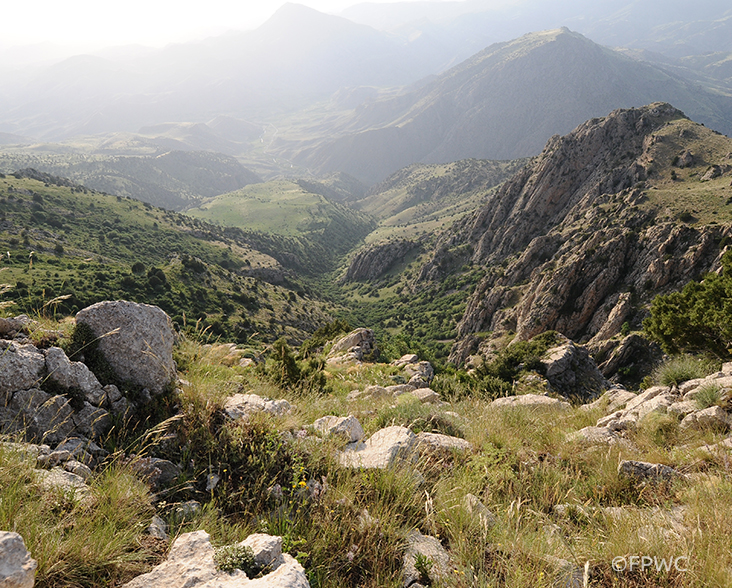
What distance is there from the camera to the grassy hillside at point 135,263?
59.1 meters

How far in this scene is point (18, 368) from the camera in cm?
454

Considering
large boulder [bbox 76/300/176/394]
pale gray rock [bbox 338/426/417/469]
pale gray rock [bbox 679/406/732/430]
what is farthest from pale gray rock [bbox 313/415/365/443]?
pale gray rock [bbox 679/406/732/430]

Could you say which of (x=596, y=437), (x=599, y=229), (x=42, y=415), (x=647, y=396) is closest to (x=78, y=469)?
(x=42, y=415)

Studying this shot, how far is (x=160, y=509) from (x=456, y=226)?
506ft

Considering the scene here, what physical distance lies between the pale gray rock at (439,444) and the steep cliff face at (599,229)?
58.1 meters

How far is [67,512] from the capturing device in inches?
129

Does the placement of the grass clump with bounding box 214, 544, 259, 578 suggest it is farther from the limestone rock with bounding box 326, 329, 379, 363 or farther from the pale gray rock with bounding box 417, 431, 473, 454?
the limestone rock with bounding box 326, 329, 379, 363

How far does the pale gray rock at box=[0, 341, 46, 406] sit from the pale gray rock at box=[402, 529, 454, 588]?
5.01 m

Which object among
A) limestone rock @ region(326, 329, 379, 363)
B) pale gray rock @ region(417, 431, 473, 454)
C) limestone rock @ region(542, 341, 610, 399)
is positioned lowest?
limestone rock @ region(326, 329, 379, 363)

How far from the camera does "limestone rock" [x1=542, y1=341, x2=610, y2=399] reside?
22.2 meters

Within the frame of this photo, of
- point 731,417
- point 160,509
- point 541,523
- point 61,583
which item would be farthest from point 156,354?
point 731,417

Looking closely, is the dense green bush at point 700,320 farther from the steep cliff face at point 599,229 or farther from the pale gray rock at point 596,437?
the steep cliff face at point 599,229

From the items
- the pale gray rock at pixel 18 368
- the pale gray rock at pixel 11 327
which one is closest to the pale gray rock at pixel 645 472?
the pale gray rock at pixel 18 368

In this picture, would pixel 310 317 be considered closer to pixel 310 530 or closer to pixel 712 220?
pixel 712 220
